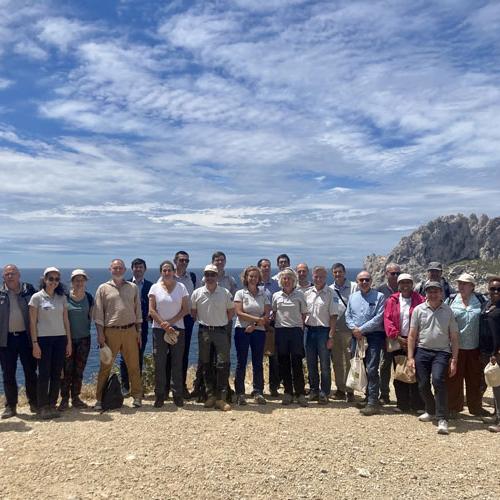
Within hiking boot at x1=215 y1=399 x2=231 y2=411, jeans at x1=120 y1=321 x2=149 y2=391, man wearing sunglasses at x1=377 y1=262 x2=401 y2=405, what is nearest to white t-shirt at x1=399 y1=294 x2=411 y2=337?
man wearing sunglasses at x1=377 y1=262 x2=401 y2=405

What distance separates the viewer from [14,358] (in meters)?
7.75

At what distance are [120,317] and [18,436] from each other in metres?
2.27

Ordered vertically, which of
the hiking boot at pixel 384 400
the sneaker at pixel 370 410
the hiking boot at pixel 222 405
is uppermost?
the hiking boot at pixel 222 405

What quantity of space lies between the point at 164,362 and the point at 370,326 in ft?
11.7

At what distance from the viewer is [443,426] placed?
710cm

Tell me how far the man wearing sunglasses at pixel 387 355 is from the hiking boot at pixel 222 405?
9.32 feet

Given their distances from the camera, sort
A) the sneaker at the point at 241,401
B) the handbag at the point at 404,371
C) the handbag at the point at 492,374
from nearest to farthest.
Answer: the handbag at the point at 492,374, the handbag at the point at 404,371, the sneaker at the point at 241,401

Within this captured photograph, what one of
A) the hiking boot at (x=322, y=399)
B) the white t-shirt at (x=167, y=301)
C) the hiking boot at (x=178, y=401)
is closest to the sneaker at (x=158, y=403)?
the hiking boot at (x=178, y=401)

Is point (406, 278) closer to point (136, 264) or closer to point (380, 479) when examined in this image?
point (380, 479)

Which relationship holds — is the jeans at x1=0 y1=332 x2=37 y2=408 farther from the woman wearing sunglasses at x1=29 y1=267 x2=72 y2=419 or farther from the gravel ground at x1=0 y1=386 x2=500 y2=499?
the gravel ground at x1=0 y1=386 x2=500 y2=499

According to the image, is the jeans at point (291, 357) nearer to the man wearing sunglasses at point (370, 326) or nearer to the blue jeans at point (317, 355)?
the blue jeans at point (317, 355)

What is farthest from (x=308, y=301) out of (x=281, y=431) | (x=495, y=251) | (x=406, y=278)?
(x=495, y=251)

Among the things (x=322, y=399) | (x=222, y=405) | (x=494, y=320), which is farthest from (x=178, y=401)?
(x=494, y=320)

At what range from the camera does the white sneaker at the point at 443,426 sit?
277 inches
